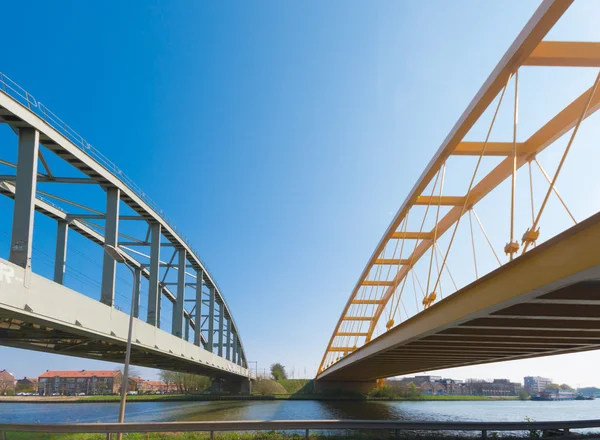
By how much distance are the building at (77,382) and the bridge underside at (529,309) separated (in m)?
117

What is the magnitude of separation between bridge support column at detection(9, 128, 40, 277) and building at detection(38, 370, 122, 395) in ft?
386

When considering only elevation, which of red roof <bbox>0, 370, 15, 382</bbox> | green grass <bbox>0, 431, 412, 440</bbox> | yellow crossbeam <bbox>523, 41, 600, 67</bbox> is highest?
yellow crossbeam <bbox>523, 41, 600, 67</bbox>

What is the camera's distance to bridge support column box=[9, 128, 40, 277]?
1728 cm

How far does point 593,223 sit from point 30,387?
15752cm

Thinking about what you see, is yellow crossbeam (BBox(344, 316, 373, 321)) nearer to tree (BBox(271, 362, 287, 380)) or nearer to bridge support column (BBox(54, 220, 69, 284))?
bridge support column (BBox(54, 220, 69, 284))

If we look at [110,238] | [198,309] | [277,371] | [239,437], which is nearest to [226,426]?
[239,437]

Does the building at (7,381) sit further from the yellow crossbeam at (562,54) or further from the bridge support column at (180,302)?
the yellow crossbeam at (562,54)

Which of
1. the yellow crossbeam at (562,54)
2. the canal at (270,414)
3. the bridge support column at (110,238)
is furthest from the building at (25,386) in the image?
the yellow crossbeam at (562,54)

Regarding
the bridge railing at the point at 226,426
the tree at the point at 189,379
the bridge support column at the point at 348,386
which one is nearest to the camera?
the bridge railing at the point at 226,426

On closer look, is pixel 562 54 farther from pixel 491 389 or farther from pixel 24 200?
pixel 491 389

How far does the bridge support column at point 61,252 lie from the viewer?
98.2ft

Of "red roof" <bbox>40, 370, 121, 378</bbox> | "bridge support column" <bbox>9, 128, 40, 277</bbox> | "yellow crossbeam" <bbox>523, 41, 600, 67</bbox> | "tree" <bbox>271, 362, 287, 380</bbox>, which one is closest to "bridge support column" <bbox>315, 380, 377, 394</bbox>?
"tree" <bbox>271, 362, 287, 380</bbox>

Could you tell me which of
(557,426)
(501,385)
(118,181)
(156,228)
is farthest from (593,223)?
(501,385)

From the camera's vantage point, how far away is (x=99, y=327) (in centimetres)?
2202
